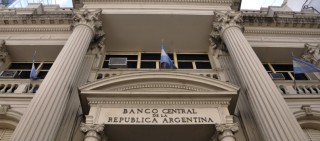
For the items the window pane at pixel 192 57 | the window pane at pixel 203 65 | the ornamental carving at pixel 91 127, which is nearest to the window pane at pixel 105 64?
the window pane at pixel 192 57

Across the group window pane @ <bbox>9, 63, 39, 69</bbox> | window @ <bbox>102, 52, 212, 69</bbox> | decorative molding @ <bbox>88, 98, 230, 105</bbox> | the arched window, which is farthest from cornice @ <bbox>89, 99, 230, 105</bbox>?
window pane @ <bbox>9, 63, 39, 69</bbox>

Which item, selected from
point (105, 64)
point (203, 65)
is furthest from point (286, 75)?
point (105, 64)

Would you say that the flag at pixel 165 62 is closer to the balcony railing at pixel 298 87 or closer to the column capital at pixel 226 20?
the column capital at pixel 226 20

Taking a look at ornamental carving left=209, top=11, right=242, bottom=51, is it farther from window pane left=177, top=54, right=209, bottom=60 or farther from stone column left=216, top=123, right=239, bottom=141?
stone column left=216, top=123, right=239, bottom=141

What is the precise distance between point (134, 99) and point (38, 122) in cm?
271

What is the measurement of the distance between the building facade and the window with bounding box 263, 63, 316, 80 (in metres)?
0.04

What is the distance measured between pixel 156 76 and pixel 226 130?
114 inches

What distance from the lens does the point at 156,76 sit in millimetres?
9477

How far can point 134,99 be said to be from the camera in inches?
339

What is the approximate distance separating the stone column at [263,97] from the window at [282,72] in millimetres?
2419

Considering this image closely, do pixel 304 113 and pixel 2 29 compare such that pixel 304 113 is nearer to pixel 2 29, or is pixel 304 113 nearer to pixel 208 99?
pixel 208 99

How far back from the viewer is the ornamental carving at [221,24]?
12289 millimetres

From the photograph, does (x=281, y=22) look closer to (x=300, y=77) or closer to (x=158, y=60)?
(x=300, y=77)

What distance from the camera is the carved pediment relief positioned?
9.16m
